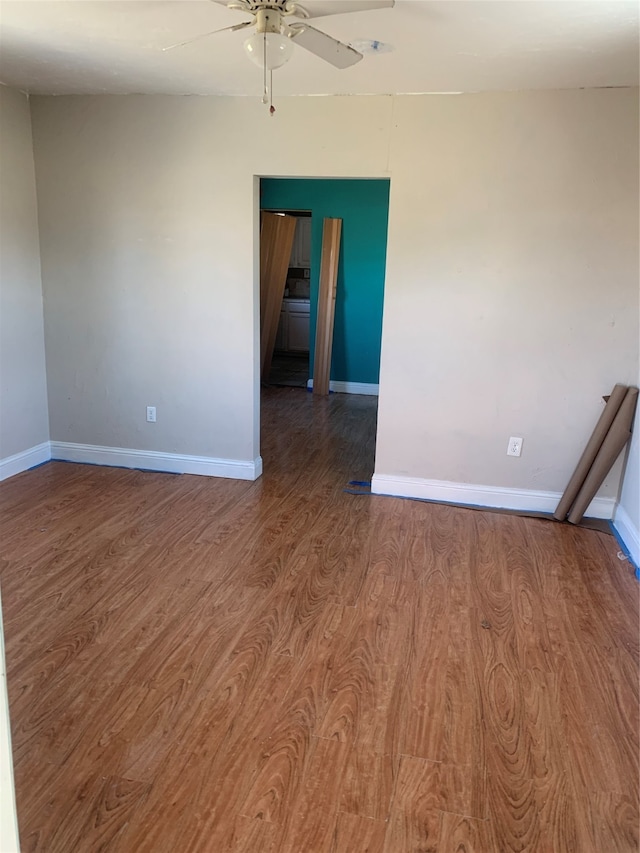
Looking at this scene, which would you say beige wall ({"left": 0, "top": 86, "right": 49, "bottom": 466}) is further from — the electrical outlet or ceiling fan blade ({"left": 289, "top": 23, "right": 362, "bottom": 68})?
the electrical outlet

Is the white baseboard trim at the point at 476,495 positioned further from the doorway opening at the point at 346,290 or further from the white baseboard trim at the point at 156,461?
the doorway opening at the point at 346,290

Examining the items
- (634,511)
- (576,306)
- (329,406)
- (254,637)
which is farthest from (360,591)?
(329,406)

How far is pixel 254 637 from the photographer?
2.38 meters

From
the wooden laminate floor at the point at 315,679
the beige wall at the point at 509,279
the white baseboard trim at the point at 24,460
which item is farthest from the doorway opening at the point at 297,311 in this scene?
the wooden laminate floor at the point at 315,679

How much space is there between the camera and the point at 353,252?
6.35 m

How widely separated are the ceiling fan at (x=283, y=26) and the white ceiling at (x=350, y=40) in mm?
256

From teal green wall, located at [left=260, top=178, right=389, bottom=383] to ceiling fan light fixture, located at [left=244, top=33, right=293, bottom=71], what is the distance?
415 cm

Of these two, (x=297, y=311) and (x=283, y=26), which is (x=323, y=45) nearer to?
(x=283, y=26)

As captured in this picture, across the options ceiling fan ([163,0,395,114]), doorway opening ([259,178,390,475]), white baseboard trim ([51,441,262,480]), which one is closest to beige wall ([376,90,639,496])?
white baseboard trim ([51,441,262,480])

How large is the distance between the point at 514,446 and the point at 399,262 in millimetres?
1313

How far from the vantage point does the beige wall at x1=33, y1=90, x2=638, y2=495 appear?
329 centimetres

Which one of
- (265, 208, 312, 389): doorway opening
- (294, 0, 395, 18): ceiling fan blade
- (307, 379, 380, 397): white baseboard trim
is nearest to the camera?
(294, 0, 395, 18): ceiling fan blade

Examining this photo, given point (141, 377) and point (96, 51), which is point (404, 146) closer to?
point (96, 51)

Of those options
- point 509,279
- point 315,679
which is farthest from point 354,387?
point 315,679
